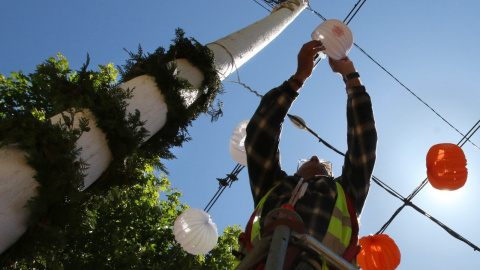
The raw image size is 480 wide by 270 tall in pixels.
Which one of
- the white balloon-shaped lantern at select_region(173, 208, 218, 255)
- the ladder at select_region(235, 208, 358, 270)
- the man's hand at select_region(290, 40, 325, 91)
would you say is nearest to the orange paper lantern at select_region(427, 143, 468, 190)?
the man's hand at select_region(290, 40, 325, 91)

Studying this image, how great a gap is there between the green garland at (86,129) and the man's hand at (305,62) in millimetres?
787

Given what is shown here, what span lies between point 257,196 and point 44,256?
132 centimetres

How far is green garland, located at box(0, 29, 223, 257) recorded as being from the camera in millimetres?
2098

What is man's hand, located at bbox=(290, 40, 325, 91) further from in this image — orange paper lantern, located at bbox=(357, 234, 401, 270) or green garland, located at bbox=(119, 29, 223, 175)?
orange paper lantern, located at bbox=(357, 234, 401, 270)

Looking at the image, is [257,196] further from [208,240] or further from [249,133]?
[208,240]

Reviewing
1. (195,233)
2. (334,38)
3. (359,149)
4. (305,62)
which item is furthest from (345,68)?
(195,233)

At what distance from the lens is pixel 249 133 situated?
2883 mm

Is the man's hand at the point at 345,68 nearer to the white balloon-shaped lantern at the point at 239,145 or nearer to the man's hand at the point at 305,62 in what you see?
the man's hand at the point at 305,62

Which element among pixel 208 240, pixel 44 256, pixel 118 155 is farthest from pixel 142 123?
pixel 208 240

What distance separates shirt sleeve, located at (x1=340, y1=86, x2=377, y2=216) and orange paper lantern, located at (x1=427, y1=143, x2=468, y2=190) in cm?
169

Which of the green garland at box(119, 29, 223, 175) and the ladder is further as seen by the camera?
the green garland at box(119, 29, 223, 175)

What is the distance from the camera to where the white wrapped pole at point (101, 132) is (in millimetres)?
1916

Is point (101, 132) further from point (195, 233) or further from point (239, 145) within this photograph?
point (195, 233)

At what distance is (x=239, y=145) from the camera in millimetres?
4723
